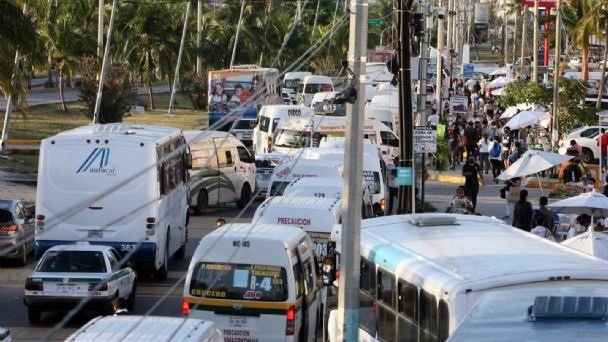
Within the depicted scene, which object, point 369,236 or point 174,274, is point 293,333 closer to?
point 369,236

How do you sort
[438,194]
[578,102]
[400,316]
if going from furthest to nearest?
[578,102] < [438,194] < [400,316]

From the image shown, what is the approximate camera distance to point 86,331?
12656mm

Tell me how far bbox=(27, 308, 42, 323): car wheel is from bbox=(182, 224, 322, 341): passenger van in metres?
4.54

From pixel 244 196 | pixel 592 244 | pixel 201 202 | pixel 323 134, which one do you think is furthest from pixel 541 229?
pixel 323 134

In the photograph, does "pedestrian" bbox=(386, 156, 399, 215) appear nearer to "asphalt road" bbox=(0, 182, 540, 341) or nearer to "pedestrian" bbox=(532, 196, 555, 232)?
"asphalt road" bbox=(0, 182, 540, 341)

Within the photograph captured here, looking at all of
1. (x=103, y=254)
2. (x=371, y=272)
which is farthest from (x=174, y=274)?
(x=371, y=272)

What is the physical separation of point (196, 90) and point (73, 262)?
61.6m

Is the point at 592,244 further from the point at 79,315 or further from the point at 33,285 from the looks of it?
the point at 33,285

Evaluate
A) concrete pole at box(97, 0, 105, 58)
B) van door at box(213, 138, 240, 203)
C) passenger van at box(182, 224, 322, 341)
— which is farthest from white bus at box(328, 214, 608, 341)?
concrete pole at box(97, 0, 105, 58)

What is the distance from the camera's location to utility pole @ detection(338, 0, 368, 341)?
1446cm

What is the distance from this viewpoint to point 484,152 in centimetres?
4259

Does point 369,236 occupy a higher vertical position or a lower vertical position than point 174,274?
higher

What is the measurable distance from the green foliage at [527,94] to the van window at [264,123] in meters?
15.6

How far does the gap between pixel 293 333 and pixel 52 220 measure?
833 cm
